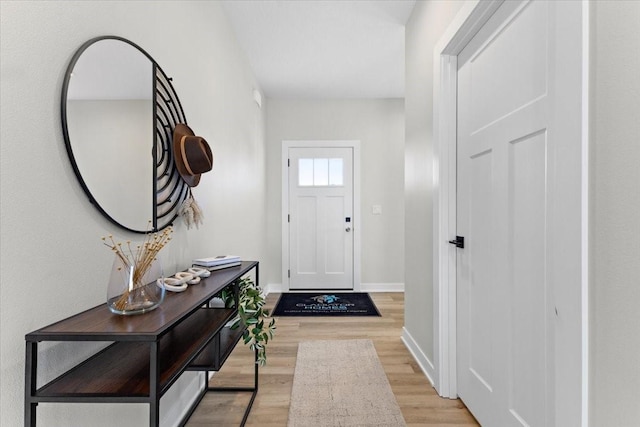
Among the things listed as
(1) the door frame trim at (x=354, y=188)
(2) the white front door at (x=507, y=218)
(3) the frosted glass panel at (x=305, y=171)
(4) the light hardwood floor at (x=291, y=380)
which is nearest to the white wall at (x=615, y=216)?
(2) the white front door at (x=507, y=218)

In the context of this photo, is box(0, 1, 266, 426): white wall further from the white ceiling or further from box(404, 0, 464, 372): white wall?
box(404, 0, 464, 372): white wall

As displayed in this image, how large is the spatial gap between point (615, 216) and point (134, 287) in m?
1.31

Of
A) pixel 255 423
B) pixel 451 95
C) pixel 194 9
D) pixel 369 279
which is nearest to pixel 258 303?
pixel 255 423

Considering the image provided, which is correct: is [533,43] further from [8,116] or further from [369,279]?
[369,279]

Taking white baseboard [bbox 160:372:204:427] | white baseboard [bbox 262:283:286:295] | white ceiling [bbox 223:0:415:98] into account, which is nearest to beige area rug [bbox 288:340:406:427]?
white baseboard [bbox 160:372:204:427]

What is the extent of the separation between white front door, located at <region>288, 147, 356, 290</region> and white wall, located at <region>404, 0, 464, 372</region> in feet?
6.13

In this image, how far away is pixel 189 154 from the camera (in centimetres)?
170

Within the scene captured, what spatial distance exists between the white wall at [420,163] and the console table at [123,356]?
142 centimetres

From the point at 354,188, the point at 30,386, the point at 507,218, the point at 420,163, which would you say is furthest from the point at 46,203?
the point at 354,188

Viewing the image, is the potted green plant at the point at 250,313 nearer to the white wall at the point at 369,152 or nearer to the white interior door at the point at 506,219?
the white interior door at the point at 506,219

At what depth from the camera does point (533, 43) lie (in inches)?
47.5

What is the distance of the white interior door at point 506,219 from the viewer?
118 centimetres

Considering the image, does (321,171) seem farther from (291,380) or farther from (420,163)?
(291,380)

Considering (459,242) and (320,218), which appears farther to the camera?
(320,218)
